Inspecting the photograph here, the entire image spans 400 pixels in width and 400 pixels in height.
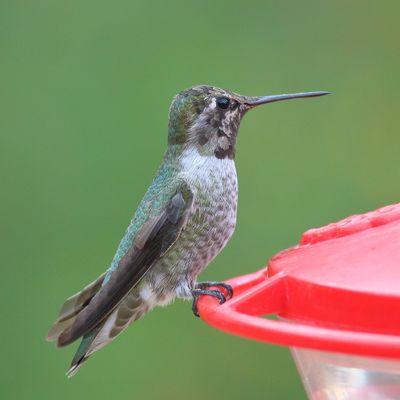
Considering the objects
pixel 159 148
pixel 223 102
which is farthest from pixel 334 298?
pixel 159 148

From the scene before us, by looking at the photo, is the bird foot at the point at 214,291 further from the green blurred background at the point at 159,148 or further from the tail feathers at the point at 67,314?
the green blurred background at the point at 159,148

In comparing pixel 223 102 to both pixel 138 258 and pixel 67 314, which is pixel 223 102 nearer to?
pixel 138 258

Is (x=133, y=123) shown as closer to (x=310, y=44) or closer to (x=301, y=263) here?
(x=310, y=44)

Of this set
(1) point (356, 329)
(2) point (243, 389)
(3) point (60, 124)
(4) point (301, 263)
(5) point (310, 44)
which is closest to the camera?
(1) point (356, 329)

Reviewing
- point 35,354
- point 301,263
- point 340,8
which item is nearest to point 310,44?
point 340,8

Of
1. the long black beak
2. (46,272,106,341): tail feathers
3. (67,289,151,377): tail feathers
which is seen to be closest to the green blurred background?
(67,289,151,377): tail feathers

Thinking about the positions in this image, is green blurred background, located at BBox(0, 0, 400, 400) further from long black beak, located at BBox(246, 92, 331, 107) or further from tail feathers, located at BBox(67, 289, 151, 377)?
long black beak, located at BBox(246, 92, 331, 107)
